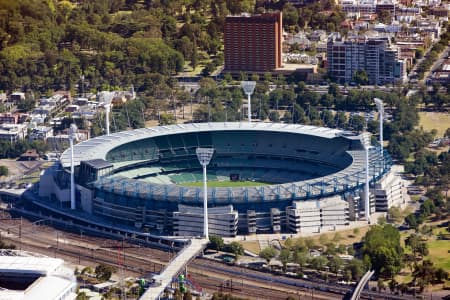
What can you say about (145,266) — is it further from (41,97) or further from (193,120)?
(41,97)

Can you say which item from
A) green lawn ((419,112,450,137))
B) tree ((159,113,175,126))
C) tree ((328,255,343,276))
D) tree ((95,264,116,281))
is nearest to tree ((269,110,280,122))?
tree ((159,113,175,126))

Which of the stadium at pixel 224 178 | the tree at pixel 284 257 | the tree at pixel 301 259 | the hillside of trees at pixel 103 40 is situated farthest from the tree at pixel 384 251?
the hillside of trees at pixel 103 40

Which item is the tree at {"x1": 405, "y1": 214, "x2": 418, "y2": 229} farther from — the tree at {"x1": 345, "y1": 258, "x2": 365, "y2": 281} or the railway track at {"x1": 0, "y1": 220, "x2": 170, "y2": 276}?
the railway track at {"x1": 0, "y1": 220, "x2": 170, "y2": 276}

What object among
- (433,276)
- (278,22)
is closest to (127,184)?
(433,276)

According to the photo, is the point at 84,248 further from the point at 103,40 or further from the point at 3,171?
the point at 103,40

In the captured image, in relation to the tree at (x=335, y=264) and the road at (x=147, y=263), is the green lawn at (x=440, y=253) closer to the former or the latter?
the tree at (x=335, y=264)

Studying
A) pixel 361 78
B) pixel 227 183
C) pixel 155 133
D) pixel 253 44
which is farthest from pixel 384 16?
pixel 227 183
